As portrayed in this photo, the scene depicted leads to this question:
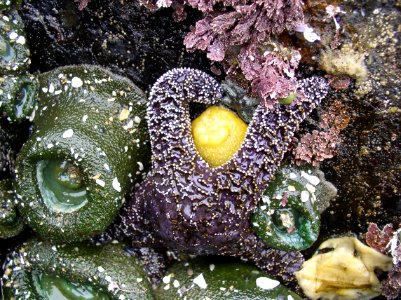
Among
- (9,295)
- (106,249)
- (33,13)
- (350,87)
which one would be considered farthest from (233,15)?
(9,295)

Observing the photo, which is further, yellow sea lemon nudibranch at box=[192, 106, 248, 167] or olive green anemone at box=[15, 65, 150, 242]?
olive green anemone at box=[15, 65, 150, 242]

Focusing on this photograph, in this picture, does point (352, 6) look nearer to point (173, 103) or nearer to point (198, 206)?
point (173, 103)

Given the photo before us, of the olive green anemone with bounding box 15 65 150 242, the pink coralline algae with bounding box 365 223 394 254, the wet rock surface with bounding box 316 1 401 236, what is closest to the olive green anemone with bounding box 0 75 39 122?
the olive green anemone with bounding box 15 65 150 242

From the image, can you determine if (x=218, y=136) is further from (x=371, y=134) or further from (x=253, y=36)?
(x=371, y=134)

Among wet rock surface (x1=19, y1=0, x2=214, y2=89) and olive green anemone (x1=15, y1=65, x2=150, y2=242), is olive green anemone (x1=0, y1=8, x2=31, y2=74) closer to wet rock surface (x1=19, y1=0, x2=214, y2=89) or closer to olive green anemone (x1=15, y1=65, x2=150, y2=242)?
wet rock surface (x1=19, y1=0, x2=214, y2=89)

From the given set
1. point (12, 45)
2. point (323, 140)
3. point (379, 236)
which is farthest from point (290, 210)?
point (12, 45)
